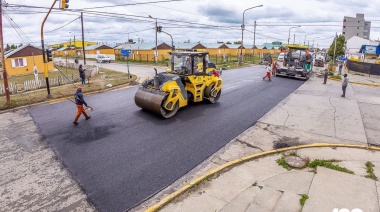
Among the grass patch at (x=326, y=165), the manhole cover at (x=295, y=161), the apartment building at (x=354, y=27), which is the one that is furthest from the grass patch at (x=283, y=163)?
the apartment building at (x=354, y=27)

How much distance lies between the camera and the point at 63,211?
15.9 ft

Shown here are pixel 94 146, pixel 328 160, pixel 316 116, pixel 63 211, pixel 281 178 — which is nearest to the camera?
pixel 63 211

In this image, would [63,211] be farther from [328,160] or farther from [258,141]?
[328,160]

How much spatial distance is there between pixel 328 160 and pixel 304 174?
48.5 inches

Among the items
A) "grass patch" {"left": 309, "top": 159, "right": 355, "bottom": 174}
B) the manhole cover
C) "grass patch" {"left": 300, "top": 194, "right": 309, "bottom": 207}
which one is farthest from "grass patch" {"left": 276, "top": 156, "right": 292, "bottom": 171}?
"grass patch" {"left": 300, "top": 194, "right": 309, "bottom": 207}

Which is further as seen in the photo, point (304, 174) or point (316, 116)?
point (316, 116)

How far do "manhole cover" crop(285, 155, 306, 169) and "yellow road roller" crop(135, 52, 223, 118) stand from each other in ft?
16.4

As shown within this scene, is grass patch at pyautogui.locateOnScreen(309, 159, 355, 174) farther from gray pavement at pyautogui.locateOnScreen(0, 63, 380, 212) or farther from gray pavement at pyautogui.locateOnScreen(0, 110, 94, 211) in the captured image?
gray pavement at pyautogui.locateOnScreen(0, 110, 94, 211)

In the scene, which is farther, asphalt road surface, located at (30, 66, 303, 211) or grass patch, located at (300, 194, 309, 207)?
asphalt road surface, located at (30, 66, 303, 211)

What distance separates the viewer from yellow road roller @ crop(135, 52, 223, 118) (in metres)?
10.1

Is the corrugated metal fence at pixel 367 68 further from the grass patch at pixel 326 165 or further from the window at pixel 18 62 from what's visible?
the window at pixel 18 62

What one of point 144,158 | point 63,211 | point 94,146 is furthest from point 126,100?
point 63,211

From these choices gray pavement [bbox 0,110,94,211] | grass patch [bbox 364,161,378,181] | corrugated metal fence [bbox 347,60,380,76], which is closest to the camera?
gray pavement [bbox 0,110,94,211]

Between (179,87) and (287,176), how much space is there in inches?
231
